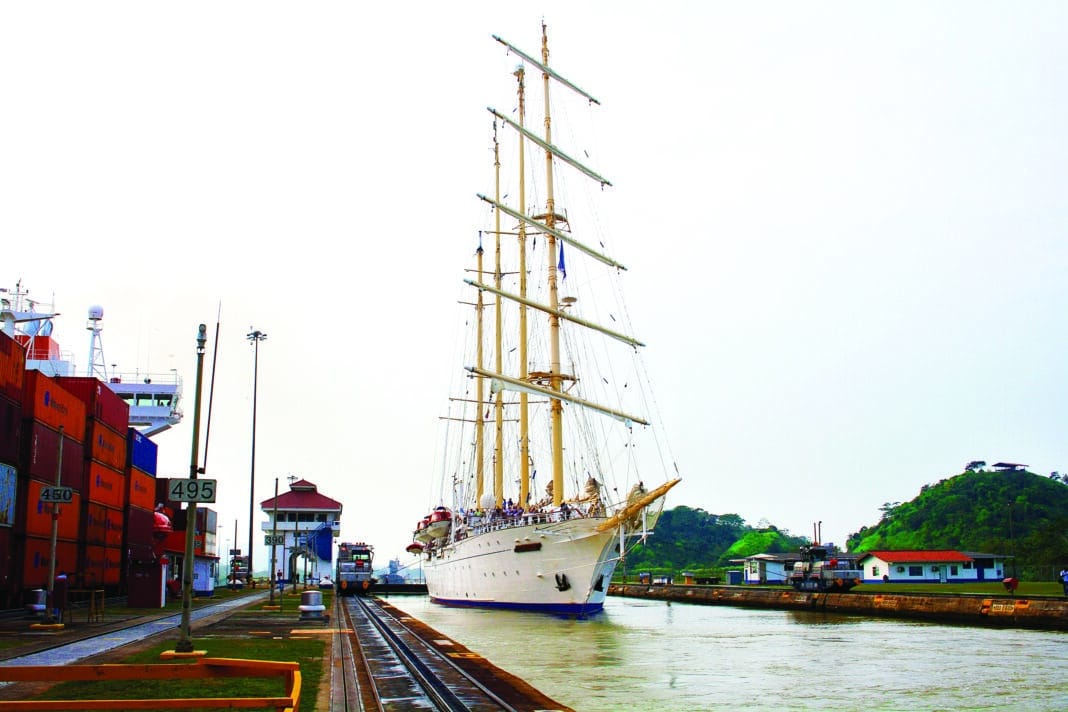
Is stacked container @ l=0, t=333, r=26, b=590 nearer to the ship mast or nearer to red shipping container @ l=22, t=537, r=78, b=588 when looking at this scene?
red shipping container @ l=22, t=537, r=78, b=588

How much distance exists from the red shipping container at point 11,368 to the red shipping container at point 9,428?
283mm

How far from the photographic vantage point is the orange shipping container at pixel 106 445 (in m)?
43.1

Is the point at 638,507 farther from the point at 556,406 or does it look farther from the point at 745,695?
the point at 745,695

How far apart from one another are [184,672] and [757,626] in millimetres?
34138

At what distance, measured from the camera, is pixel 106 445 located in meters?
45.8

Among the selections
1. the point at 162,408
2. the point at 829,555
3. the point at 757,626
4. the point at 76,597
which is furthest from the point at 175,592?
the point at 829,555

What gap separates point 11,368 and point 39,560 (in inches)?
299

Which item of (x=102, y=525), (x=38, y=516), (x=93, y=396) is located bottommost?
(x=102, y=525)

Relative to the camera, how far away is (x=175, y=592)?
201 ft

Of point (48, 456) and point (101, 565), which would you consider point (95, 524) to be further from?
point (48, 456)

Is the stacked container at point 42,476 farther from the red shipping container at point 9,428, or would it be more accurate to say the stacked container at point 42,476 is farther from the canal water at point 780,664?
the canal water at point 780,664

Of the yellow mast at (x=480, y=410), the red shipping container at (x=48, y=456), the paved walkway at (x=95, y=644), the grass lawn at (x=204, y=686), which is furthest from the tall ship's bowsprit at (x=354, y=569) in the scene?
the grass lawn at (x=204, y=686)

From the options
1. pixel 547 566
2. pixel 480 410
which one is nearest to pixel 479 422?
pixel 480 410

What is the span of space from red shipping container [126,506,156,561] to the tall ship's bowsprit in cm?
3345
